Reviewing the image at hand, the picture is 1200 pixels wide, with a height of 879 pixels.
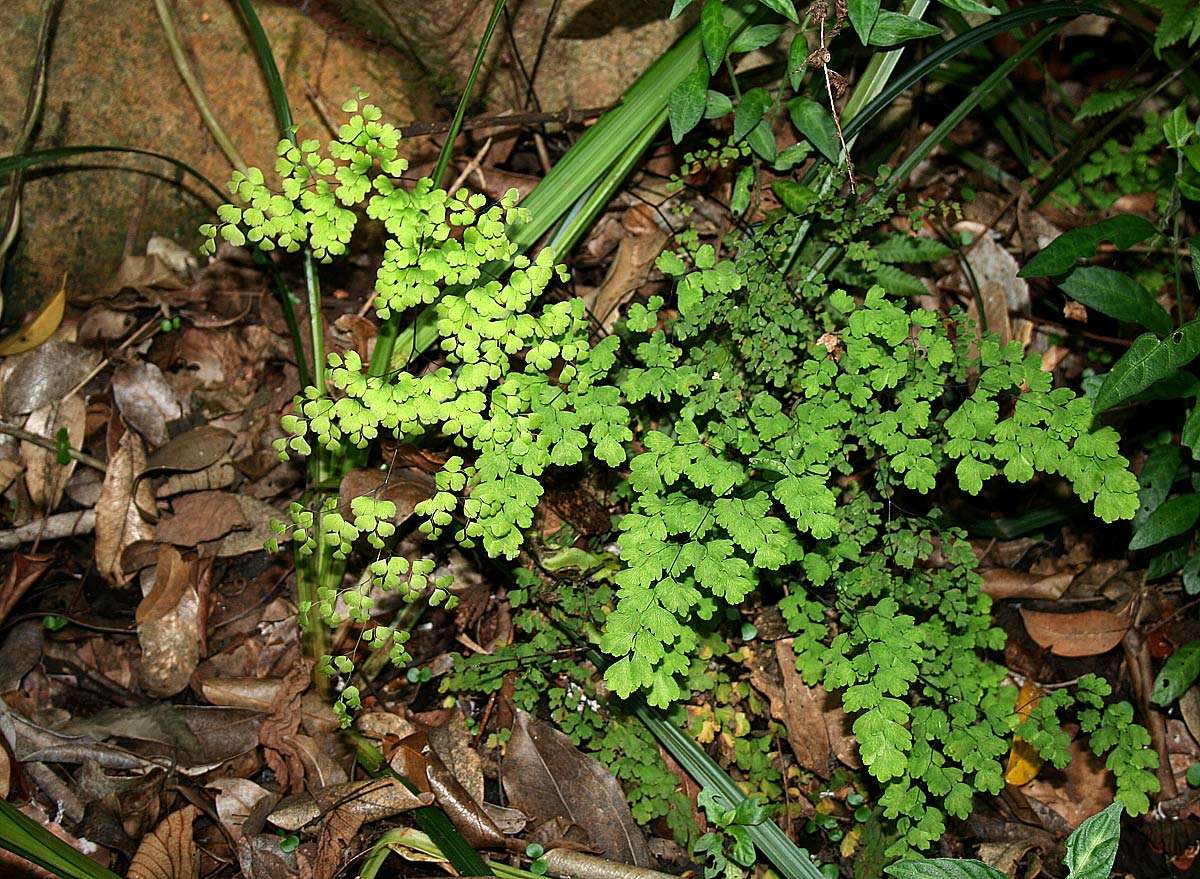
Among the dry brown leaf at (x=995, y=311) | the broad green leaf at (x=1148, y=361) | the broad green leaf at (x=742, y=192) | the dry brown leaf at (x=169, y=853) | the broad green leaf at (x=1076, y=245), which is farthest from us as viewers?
the dry brown leaf at (x=995, y=311)

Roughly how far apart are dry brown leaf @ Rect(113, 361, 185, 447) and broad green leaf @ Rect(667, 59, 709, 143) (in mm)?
1645

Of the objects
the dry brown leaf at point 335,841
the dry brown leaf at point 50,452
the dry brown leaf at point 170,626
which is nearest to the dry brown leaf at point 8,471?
the dry brown leaf at point 50,452

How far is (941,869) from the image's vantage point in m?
1.73

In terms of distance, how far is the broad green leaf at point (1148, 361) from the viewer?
1.99 m

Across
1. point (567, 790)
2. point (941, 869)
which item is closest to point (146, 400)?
point (567, 790)

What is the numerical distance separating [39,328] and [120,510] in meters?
0.62

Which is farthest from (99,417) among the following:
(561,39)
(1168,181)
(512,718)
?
(1168,181)

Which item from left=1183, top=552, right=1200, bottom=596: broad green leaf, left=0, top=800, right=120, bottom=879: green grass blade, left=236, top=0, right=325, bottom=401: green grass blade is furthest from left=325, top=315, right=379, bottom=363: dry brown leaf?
left=1183, top=552, right=1200, bottom=596: broad green leaf

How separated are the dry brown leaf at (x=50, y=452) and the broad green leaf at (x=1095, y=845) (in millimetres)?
2621

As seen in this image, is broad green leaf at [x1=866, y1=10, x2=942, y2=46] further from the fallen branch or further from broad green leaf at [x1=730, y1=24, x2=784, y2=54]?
the fallen branch

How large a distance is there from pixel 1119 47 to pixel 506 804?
3.09m

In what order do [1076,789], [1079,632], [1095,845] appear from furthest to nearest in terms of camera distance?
1. [1079,632]
2. [1076,789]
3. [1095,845]

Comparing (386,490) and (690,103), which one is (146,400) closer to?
(386,490)

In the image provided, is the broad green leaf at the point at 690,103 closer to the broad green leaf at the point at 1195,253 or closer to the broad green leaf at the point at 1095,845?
the broad green leaf at the point at 1195,253
